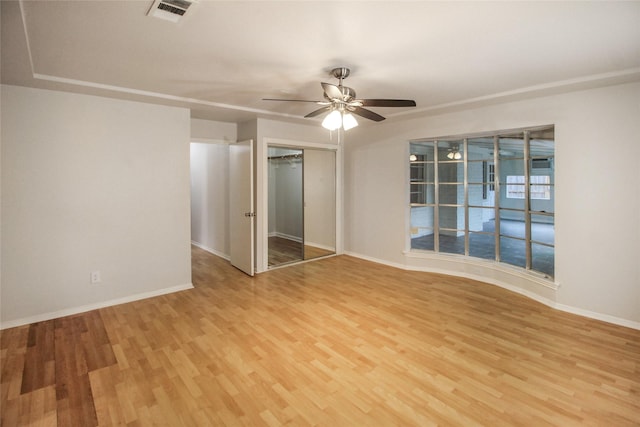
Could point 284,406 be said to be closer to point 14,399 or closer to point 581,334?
point 14,399

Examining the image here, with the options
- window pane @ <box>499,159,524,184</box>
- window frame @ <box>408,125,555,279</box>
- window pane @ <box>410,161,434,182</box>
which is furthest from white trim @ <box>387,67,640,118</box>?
window pane @ <box>410,161,434,182</box>

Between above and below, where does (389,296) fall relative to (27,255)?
below

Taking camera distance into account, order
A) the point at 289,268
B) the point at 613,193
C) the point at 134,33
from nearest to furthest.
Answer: the point at 134,33, the point at 613,193, the point at 289,268

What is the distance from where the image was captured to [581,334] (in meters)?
3.07

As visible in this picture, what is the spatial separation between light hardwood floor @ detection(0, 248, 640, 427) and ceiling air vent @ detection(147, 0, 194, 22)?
2.52 meters

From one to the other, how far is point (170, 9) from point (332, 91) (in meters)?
1.29

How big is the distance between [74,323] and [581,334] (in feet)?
16.7

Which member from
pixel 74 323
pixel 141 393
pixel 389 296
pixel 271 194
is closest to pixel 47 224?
pixel 74 323

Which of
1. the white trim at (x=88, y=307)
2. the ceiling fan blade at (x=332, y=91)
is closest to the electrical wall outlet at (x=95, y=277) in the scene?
the white trim at (x=88, y=307)

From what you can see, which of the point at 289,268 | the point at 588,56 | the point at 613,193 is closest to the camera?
the point at 588,56

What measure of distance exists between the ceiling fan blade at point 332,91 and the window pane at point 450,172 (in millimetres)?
2979

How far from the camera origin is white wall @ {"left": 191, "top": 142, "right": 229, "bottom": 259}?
19.5 feet

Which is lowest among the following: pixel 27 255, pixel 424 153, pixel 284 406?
pixel 284 406

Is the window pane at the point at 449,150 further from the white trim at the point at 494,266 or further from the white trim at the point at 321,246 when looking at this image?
the white trim at the point at 321,246
